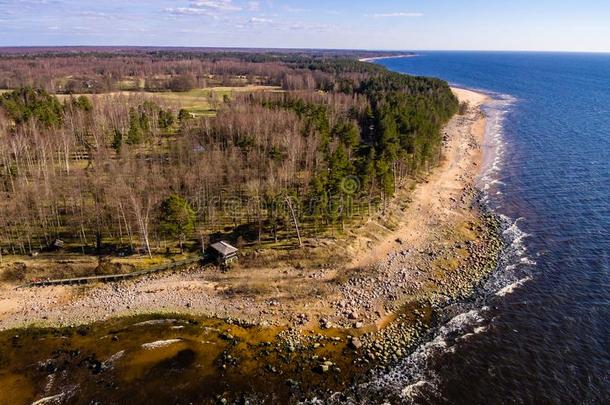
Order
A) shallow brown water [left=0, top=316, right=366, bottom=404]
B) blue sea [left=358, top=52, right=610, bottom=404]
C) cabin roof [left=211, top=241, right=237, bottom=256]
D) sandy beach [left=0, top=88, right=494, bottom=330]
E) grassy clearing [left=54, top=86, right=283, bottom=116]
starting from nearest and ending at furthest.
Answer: shallow brown water [left=0, top=316, right=366, bottom=404] → blue sea [left=358, top=52, right=610, bottom=404] → sandy beach [left=0, top=88, right=494, bottom=330] → cabin roof [left=211, top=241, right=237, bottom=256] → grassy clearing [left=54, top=86, right=283, bottom=116]

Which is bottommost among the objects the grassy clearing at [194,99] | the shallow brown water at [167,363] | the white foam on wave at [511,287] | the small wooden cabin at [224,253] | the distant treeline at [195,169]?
the shallow brown water at [167,363]

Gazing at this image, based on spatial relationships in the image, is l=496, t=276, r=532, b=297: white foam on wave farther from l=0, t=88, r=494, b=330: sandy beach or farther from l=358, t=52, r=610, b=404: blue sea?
l=0, t=88, r=494, b=330: sandy beach

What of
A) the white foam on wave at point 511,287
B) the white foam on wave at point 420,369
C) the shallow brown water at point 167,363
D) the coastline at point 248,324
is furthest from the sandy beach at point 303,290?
the white foam on wave at point 420,369

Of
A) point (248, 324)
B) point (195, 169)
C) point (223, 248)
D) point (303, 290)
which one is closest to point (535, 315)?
point (303, 290)

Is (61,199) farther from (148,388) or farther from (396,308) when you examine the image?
(396,308)

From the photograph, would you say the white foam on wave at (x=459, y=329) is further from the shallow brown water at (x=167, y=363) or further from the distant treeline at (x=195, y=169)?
the distant treeline at (x=195, y=169)

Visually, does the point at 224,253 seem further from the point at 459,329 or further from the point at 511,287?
the point at 511,287

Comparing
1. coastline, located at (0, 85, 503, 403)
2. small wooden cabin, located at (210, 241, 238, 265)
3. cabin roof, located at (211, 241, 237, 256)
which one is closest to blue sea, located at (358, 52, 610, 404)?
coastline, located at (0, 85, 503, 403)
